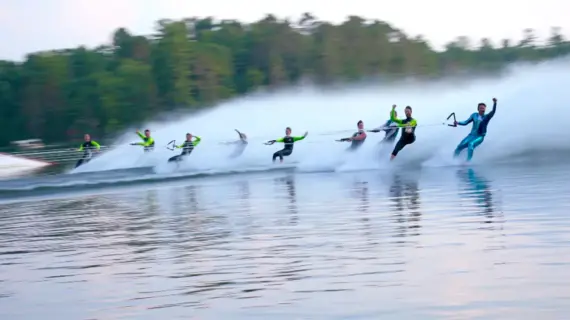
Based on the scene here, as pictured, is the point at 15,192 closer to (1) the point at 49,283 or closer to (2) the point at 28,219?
(2) the point at 28,219

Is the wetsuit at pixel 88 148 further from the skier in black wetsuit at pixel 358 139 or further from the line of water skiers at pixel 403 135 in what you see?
the skier in black wetsuit at pixel 358 139

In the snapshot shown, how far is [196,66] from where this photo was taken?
98.3 m

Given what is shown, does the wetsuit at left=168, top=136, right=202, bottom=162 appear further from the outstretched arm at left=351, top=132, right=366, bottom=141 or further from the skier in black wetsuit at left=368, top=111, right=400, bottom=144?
the skier in black wetsuit at left=368, top=111, right=400, bottom=144

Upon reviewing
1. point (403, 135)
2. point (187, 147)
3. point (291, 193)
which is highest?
point (403, 135)

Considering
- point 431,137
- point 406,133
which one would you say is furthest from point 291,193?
point 431,137

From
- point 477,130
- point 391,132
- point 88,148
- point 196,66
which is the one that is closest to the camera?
point 477,130

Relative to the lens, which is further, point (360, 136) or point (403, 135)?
point (360, 136)

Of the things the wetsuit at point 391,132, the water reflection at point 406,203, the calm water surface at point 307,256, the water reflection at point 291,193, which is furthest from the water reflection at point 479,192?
the wetsuit at point 391,132

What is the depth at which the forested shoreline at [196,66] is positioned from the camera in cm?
9575

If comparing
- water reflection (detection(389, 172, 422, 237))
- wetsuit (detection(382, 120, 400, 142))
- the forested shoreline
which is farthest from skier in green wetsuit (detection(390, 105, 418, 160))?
the forested shoreline

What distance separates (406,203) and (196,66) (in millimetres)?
82025

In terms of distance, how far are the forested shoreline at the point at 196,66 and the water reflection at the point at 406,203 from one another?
70.1 metres

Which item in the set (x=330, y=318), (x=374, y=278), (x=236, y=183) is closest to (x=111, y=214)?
(x=236, y=183)

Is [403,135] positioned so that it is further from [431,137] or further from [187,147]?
[187,147]
